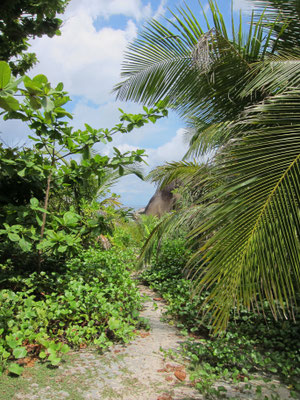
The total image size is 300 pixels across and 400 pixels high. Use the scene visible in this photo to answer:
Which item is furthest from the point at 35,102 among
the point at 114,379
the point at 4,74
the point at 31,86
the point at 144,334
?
the point at 144,334

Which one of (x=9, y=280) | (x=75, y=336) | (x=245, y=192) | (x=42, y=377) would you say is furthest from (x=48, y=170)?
(x=245, y=192)

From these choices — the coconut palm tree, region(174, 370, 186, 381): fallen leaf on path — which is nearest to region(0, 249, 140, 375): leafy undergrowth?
region(174, 370, 186, 381): fallen leaf on path

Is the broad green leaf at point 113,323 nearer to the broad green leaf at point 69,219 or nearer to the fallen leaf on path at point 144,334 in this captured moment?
the fallen leaf on path at point 144,334

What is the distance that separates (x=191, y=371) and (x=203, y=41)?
308 cm

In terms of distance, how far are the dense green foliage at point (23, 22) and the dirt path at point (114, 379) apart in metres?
4.24

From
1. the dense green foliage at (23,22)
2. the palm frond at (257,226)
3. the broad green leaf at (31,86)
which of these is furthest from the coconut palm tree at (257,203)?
the dense green foliage at (23,22)

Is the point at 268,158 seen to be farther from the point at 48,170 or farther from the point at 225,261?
the point at 48,170

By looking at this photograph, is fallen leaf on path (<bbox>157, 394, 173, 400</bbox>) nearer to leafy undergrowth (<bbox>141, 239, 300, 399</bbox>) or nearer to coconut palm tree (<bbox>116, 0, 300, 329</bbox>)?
leafy undergrowth (<bbox>141, 239, 300, 399</bbox>)

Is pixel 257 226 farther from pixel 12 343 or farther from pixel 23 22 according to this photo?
pixel 23 22

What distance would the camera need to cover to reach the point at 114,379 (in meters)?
2.57

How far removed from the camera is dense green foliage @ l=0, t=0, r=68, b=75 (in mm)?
4648

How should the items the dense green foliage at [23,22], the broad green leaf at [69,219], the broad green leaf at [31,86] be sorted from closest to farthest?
the broad green leaf at [31,86], the broad green leaf at [69,219], the dense green foliage at [23,22]

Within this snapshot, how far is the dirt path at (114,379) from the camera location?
2.36 m

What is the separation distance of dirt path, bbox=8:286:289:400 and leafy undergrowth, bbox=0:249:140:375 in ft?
0.36
